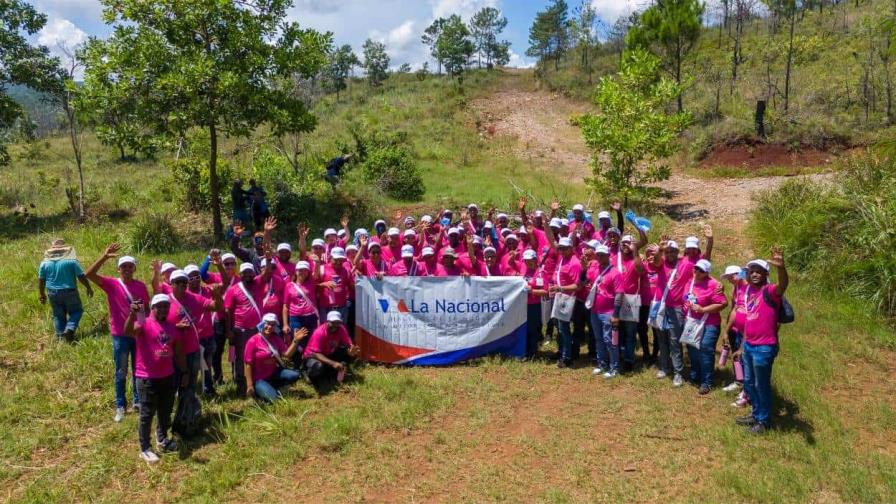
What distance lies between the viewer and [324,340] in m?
7.65

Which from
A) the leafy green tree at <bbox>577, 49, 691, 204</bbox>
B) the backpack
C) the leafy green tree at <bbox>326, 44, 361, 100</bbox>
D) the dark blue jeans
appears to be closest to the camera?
the backpack

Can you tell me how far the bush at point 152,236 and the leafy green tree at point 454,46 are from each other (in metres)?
46.8

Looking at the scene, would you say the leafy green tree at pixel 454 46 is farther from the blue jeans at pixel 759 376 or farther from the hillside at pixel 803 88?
the blue jeans at pixel 759 376

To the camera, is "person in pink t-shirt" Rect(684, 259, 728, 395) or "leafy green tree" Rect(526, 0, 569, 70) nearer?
"person in pink t-shirt" Rect(684, 259, 728, 395)

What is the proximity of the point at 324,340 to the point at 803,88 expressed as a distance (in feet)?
102

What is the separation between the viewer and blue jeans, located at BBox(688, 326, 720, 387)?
23.2 feet

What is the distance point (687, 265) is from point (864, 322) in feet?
14.9

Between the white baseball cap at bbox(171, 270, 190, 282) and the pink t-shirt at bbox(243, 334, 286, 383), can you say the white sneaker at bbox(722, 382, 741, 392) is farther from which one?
the white baseball cap at bbox(171, 270, 190, 282)

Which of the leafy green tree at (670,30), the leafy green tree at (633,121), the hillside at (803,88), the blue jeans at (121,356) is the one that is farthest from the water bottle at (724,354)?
the leafy green tree at (670,30)

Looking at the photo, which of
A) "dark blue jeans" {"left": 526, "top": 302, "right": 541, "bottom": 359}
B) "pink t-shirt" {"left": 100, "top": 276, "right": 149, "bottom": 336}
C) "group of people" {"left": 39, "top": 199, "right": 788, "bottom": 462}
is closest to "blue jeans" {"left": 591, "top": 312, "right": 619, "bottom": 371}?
"group of people" {"left": 39, "top": 199, "right": 788, "bottom": 462}

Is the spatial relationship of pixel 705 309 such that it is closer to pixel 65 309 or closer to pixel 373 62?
pixel 65 309

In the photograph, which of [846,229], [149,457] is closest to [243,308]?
[149,457]

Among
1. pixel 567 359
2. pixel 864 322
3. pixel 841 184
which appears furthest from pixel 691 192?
pixel 567 359

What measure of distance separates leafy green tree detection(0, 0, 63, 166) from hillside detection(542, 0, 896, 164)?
17.8 m
